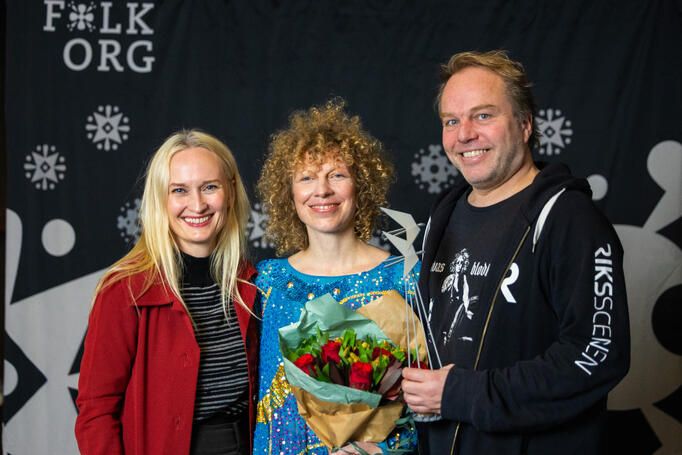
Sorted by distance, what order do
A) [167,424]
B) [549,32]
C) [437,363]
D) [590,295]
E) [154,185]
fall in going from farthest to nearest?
[549,32] → [154,185] → [167,424] → [437,363] → [590,295]

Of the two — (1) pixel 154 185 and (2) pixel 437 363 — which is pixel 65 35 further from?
(2) pixel 437 363

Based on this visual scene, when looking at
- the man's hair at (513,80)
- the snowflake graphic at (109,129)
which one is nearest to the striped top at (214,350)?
the man's hair at (513,80)

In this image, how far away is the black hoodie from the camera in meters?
1.43

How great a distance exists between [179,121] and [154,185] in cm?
118

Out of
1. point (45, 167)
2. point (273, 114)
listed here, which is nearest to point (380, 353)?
point (273, 114)

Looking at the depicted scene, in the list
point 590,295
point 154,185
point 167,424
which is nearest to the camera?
point 590,295

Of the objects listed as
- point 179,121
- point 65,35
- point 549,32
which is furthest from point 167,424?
point 549,32

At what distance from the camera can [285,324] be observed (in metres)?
2.01

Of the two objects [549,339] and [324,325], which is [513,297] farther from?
[324,325]

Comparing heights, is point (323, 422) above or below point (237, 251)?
below

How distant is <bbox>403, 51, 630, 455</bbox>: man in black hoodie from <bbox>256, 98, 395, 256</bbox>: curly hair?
0.41 m

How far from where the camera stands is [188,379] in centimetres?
190

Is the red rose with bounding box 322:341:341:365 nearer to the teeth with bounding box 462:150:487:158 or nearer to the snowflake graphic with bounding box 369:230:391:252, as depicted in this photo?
the teeth with bounding box 462:150:487:158

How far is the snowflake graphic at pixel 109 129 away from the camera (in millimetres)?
3168
